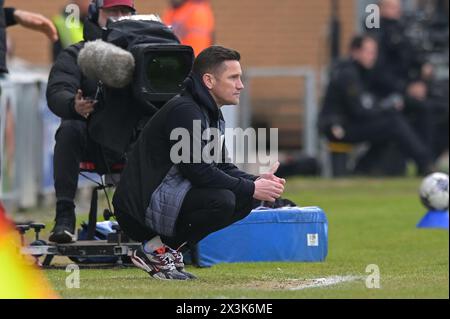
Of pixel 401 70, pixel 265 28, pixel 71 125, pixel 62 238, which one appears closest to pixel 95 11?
pixel 71 125

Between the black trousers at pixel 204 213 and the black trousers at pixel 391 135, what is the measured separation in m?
11.6

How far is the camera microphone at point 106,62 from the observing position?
9.04 m

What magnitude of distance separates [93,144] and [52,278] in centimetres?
127

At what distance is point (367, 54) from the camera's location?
20.2 m

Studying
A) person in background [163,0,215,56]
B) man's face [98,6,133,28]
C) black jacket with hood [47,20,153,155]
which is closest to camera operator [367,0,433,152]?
person in background [163,0,215,56]

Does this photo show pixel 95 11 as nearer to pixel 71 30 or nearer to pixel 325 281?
pixel 325 281

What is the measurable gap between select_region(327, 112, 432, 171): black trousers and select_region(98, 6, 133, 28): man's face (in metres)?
10.3

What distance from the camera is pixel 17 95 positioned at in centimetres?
1605

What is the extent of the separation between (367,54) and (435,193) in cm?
730

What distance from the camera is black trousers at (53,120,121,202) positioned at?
980cm

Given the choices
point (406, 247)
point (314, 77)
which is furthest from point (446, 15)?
point (406, 247)

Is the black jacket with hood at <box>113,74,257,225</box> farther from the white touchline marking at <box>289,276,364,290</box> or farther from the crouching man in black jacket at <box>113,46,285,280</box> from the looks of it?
the white touchline marking at <box>289,276,364,290</box>

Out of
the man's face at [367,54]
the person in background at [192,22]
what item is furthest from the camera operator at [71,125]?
the man's face at [367,54]
